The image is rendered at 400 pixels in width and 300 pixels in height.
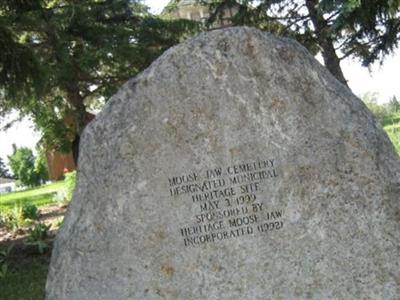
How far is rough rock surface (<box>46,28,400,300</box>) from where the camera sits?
4.35m

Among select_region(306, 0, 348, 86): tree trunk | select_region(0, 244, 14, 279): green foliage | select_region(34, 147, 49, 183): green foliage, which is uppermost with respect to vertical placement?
select_region(306, 0, 348, 86): tree trunk

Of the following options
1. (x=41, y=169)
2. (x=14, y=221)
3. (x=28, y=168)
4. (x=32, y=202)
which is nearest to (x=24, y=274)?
(x=14, y=221)

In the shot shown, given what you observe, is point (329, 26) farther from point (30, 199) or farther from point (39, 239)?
point (30, 199)

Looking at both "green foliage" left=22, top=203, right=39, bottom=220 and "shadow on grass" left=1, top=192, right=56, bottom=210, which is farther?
"shadow on grass" left=1, top=192, right=56, bottom=210

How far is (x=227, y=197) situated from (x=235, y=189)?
85 millimetres

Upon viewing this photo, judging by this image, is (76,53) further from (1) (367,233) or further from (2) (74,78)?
(1) (367,233)

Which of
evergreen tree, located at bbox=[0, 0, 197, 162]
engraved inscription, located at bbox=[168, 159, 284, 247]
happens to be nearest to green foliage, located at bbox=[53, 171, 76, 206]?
evergreen tree, located at bbox=[0, 0, 197, 162]

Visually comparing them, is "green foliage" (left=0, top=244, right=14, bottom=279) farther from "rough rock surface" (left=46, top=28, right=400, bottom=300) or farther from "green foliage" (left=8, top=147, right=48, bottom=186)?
"green foliage" (left=8, top=147, right=48, bottom=186)

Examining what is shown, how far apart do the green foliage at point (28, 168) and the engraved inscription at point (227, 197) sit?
3227 centimetres

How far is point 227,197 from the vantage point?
4.50 metres

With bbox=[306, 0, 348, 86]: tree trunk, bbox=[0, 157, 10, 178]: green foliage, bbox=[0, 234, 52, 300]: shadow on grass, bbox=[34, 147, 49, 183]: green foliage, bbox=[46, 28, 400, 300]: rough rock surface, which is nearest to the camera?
bbox=[46, 28, 400, 300]: rough rock surface

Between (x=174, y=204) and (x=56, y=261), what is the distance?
3.20ft

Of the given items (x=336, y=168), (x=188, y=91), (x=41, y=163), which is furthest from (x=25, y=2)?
(x=41, y=163)

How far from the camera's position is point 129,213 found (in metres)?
4.46
